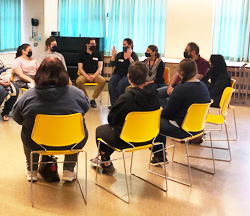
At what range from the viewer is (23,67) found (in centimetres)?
604

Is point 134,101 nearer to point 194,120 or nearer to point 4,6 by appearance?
→ point 194,120

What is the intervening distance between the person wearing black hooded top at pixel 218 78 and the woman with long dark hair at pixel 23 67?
9.21ft

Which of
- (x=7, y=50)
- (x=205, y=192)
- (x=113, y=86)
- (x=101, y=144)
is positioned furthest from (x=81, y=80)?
(x=205, y=192)

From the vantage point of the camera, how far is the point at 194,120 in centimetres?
363

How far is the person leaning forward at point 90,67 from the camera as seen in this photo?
6922mm

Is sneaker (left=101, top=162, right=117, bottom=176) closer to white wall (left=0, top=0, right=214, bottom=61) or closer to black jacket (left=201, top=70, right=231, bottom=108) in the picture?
black jacket (left=201, top=70, right=231, bottom=108)

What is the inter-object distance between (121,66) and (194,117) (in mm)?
3297

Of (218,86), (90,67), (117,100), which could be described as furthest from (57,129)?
(90,67)

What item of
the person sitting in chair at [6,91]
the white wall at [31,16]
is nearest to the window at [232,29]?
the white wall at [31,16]

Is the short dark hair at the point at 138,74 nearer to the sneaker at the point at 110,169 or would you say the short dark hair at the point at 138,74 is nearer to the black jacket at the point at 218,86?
the sneaker at the point at 110,169

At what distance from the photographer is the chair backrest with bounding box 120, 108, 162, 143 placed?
3146 millimetres

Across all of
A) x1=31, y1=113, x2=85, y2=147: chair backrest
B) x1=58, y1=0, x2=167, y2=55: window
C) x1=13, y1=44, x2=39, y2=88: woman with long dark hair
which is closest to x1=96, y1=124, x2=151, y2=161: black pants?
x1=31, y1=113, x2=85, y2=147: chair backrest

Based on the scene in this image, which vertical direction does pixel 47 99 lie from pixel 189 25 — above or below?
below

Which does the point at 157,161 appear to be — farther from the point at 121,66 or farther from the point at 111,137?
the point at 121,66
